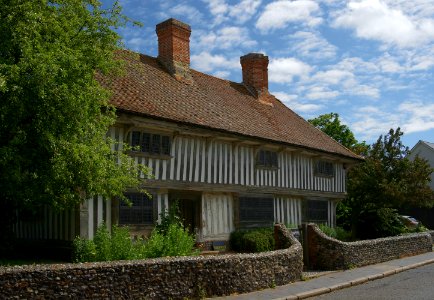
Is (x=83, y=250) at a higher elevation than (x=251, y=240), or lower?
higher

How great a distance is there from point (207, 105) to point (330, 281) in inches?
302

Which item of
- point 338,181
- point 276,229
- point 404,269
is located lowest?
point 404,269

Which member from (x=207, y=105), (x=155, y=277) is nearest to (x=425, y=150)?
(x=207, y=105)

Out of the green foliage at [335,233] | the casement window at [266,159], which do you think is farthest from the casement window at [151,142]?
the green foliage at [335,233]

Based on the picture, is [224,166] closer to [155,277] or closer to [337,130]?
[155,277]

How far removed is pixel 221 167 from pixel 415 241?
8.94 metres

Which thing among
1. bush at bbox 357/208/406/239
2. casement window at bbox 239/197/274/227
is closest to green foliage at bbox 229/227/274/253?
casement window at bbox 239/197/274/227

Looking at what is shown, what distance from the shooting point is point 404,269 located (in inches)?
603

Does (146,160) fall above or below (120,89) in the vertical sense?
below

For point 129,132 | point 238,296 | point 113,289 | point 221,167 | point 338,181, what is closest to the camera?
point 113,289

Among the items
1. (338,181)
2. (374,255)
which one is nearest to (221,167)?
(374,255)

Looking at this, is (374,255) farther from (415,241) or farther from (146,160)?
(146,160)

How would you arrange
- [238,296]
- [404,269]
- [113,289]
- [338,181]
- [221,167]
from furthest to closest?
[338,181], [221,167], [404,269], [238,296], [113,289]

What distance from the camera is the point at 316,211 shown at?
68.6 ft
